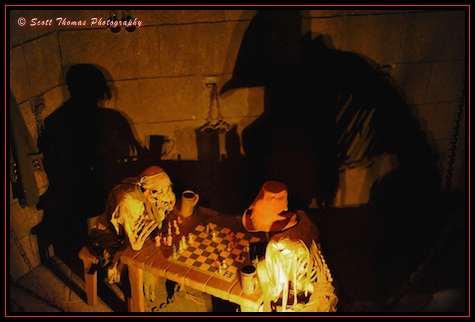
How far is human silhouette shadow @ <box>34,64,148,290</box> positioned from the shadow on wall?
1.68 metres

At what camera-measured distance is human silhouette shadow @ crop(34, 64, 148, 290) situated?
7566mm

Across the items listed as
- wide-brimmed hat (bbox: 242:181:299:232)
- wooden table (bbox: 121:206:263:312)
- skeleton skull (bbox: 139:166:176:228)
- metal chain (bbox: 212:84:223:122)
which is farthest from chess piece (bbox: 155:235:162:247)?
metal chain (bbox: 212:84:223:122)

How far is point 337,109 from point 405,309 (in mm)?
2760

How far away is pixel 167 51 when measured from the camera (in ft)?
24.4

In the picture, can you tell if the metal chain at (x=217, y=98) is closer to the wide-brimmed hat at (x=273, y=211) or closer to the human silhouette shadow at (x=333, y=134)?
the human silhouette shadow at (x=333, y=134)

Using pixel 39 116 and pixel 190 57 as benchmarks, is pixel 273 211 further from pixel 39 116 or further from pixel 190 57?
pixel 39 116

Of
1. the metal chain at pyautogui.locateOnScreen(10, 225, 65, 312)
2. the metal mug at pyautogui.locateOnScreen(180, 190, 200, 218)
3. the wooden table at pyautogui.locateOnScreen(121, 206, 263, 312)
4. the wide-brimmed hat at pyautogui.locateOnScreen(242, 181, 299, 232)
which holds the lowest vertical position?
the metal chain at pyautogui.locateOnScreen(10, 225, 65, 312)

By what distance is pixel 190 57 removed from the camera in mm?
7469

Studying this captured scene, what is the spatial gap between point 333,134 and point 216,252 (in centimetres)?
255

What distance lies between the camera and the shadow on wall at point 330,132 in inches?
294

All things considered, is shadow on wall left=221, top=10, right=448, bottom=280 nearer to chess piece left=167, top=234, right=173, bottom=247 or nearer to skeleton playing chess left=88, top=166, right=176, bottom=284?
skeleton playing chess left=88, top=166, right=176, bottom=284

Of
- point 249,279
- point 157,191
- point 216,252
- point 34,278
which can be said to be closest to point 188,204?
point 157,191
